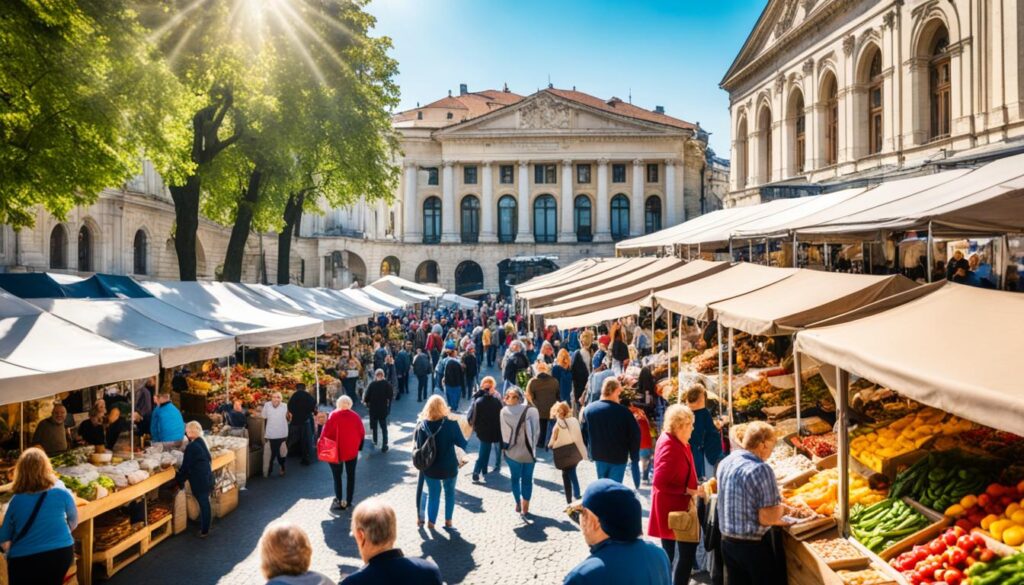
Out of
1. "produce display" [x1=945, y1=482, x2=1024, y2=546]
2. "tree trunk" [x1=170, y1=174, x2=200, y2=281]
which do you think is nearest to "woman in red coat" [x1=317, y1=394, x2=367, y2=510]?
"produce display" [x1=945, y1=482, x2=1024, y2=546]

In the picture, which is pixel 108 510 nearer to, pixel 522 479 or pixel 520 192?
pixel 522 479

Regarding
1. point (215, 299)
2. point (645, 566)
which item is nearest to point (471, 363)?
point (215, 299)

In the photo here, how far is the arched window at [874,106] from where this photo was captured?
26.8 meters

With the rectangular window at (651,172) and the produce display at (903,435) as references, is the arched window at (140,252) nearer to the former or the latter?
the produce display at (903,435)

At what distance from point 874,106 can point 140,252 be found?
3245 cm

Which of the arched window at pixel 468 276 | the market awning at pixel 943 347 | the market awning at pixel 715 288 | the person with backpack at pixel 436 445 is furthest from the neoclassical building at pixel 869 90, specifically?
the arched window at pixel 468 276

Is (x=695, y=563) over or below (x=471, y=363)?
below

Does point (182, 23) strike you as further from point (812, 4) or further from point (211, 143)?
point (812, 4)

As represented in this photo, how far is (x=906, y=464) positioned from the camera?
239 inches

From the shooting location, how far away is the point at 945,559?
15.5 ft

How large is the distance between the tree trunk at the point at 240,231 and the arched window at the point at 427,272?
3552cm

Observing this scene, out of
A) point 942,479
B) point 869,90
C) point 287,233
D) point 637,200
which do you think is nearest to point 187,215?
point 287,233

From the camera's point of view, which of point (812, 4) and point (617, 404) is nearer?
point (617, 404)

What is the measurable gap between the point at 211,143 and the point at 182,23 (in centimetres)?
353
